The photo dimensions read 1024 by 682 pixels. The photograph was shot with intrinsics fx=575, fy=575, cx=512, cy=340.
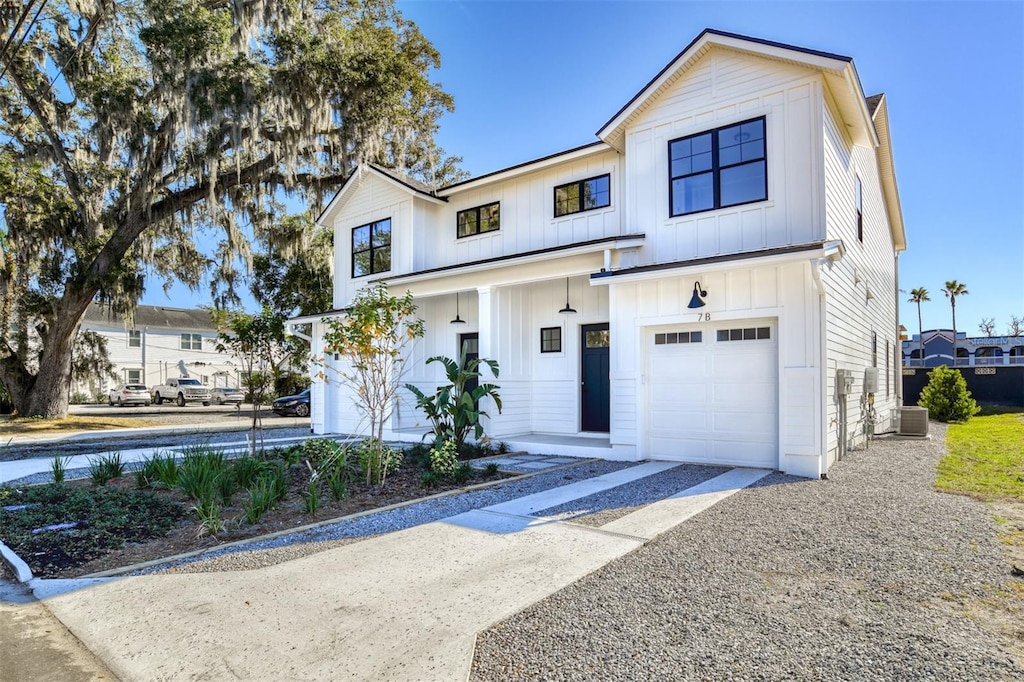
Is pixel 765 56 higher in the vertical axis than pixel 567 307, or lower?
higher

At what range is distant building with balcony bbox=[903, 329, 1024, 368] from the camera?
115 feet

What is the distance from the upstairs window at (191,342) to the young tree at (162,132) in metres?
19.0

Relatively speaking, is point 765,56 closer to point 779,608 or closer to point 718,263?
point 718,263

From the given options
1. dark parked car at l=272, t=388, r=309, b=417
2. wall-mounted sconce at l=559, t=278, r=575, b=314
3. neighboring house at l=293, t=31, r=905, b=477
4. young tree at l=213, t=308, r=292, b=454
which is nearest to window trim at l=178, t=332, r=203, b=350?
dark parked car at l=272, t=388, r=309, b=417

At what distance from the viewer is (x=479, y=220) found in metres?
13.4

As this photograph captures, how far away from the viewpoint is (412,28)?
A: 739 inches

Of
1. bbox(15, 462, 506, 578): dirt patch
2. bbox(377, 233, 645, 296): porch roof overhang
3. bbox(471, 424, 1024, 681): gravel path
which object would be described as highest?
bbox(377, 233, 645, 296): porch roof overhang

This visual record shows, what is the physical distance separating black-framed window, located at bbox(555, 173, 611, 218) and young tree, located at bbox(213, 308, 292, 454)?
6.01m

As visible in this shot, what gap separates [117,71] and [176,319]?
1081 inches

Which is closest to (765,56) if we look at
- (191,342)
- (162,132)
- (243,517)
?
(243,517)

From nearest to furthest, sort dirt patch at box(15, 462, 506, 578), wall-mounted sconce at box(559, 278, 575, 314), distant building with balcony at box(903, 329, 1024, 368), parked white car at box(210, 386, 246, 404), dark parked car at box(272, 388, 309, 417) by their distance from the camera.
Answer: dirt patch at box(15, 462, 506, 578)
wall-mounted sconce at box(559, 278, 575, 314)
dark parked car at box(272, 388, 309, 417)
parked white car at box(210, 386, 246, 404)
distant building with balcony at box(903, 329, 1024, 368)

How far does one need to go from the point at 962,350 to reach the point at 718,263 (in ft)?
125

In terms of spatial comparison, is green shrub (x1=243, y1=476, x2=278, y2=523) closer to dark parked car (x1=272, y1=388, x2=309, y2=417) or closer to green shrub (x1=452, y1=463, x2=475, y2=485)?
green shrub (x1=452, y1=463, x2=475, y2=485)

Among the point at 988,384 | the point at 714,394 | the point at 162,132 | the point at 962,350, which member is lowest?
the point at 988,384
